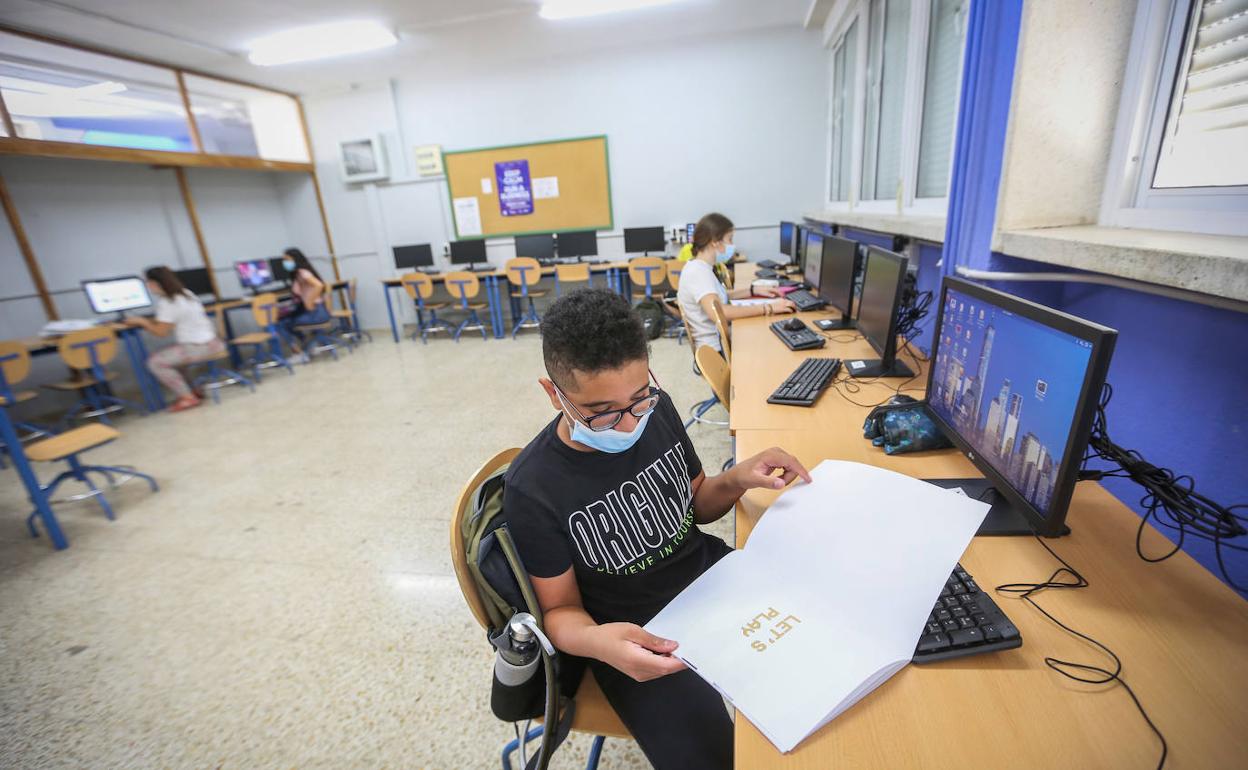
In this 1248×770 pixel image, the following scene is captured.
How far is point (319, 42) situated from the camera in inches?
189

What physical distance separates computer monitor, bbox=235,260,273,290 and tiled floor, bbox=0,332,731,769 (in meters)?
2.96

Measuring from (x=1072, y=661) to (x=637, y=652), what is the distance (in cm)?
57

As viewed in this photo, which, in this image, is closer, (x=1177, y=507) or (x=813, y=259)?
(x=1177, y=507)

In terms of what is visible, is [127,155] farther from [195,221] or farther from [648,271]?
[648,271]

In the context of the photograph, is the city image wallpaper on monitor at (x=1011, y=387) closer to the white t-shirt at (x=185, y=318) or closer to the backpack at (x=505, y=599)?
the backpack at (x=505, y=599)

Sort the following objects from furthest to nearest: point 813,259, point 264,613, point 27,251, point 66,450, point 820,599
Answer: point 27,251 < point 813,259 < point 66,450 < point 264,613 < point 820,599

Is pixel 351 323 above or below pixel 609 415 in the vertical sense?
below

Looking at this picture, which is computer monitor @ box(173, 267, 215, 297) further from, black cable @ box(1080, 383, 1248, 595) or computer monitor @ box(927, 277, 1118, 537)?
black cable @ box(1080, 383, 1248, 595)

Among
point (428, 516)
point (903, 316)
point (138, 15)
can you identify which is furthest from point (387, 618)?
point (138, 15)

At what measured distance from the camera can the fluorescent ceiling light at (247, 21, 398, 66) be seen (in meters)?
4.54

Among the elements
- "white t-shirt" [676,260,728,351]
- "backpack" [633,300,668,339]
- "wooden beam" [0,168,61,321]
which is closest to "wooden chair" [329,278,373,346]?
"wooden beam" [0,168,61,321]

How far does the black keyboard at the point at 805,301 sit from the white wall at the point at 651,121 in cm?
322

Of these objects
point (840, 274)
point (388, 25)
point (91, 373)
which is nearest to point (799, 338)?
point (840, 274)

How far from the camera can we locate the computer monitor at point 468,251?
21.5ft
